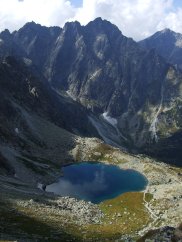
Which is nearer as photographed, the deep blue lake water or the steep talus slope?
the deep blue lake water

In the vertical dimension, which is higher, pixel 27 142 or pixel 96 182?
pixel 27 142

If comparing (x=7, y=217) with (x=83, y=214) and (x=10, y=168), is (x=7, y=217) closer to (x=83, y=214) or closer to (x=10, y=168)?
(x=83, y=214)

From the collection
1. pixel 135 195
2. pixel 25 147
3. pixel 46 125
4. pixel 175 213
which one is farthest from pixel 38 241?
pixel 46 125

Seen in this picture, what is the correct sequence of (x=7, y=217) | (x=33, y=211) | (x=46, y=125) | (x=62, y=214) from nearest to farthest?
1. (x=7, y=217)
2. (x=33, y=211)
3. (x=62, y=214)
4. (x=46, y=125)

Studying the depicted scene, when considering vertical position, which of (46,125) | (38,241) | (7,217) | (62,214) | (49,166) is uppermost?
(46,125)

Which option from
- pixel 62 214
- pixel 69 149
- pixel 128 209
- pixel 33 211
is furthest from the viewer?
pixel 69 149

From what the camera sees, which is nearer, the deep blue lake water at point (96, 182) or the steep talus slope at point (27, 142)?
the deep blue lake water at point (96, 182)

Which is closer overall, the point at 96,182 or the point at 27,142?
the point at 96,182

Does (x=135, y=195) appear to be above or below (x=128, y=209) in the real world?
above
